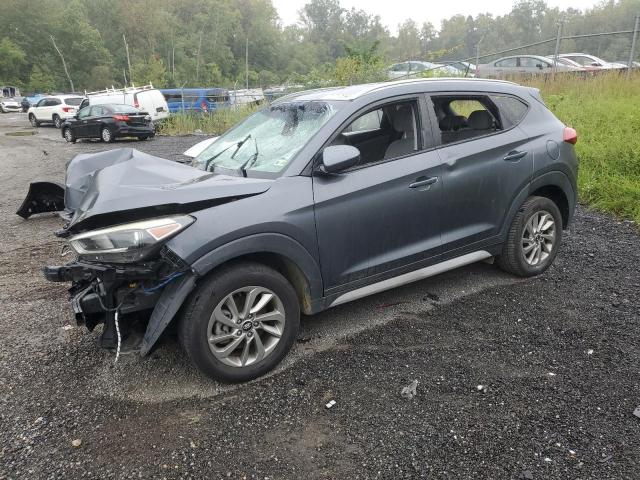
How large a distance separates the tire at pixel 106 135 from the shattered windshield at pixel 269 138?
16.2m

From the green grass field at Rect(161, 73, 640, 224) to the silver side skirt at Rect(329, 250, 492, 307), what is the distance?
11.2 ft

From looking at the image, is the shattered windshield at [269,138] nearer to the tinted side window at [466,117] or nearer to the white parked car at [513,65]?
the tinted side window at [466,117]

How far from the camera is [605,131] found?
845cm

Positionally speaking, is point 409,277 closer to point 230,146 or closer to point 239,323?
point 239,323

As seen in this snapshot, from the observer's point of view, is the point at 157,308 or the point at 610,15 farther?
the point at 610,15

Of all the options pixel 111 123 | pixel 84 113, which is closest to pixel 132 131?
pixel 111 123

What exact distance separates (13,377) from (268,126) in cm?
250

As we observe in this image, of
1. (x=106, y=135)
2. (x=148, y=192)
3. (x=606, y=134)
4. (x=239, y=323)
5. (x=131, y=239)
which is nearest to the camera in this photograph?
(x=131, y=239)

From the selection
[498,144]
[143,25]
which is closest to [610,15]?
[143,25]

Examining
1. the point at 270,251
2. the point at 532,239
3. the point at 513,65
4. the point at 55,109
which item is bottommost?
the point at 532,239

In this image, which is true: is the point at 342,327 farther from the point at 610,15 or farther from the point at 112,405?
the point at 610,15

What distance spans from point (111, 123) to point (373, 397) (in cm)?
1828

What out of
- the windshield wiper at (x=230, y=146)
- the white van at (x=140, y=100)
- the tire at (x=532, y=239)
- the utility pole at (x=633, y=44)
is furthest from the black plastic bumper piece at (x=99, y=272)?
the white van at (x=140, y=100)

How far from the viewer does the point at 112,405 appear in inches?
113
